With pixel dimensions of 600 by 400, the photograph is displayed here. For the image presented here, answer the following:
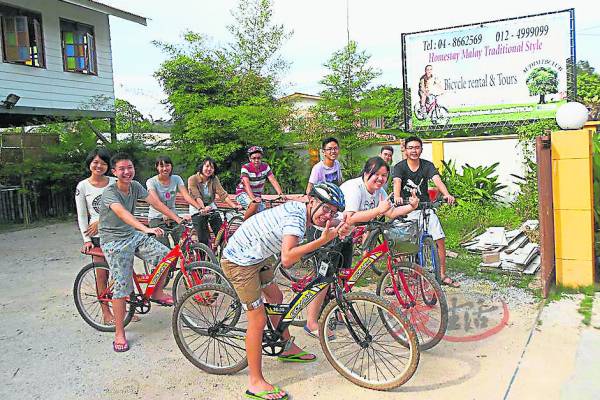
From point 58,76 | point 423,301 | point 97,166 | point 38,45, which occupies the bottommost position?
point 423,301

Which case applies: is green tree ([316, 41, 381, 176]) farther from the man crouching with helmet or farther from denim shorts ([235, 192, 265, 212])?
the man crouching with helmet

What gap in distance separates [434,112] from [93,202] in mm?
9028

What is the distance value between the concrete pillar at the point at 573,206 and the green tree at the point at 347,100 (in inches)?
288

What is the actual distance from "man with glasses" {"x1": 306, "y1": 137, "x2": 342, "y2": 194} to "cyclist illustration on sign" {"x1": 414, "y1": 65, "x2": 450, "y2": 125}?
6.43 meters

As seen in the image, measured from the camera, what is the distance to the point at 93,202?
5.07 metres

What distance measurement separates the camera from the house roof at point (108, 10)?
14.1 m

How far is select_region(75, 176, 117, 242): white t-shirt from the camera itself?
16.5 ft

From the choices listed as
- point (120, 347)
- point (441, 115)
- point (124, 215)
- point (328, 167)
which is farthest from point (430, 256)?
point (441, 115)

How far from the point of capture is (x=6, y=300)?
247 inches

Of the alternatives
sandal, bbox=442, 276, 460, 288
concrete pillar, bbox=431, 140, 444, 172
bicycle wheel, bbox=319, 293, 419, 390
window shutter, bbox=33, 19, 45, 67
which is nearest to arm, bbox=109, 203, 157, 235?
bicycle wheel, bbox=319, 293, 419, 390

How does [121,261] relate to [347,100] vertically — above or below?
below

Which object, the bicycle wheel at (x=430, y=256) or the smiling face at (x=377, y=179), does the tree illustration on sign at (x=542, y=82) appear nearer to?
the bicycle wheel at (x=430, y=256)

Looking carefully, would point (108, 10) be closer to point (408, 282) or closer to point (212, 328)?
point (212, 328)

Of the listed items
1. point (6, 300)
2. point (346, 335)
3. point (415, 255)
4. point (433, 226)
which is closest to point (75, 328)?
point (6, 300)
